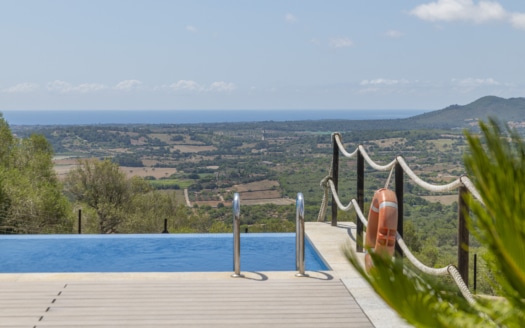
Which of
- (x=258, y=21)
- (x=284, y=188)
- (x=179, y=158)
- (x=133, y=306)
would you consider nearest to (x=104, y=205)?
(x=284, y=188)

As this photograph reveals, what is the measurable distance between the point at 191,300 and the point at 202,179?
26607 millimetres

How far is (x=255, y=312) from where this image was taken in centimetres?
497

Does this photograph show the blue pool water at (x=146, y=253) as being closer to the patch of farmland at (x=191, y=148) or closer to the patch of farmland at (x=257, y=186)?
the patch of farmland at (x=257, y=186)

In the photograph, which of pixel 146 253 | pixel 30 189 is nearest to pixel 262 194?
pixel 30 189

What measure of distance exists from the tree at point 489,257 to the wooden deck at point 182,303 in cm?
294

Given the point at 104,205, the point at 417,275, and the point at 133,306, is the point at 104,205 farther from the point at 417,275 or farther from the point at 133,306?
A: the point at 417,275

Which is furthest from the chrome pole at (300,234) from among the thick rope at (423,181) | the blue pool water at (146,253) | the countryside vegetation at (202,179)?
the blue pool water at (146,253)

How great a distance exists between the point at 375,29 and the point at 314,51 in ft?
63.5

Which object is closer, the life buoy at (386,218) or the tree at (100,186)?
the life buoy at (386,218)

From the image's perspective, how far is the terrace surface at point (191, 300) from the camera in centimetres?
479

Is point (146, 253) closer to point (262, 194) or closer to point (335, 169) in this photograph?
point (335, 169)

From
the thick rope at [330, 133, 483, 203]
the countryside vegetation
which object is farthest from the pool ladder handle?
the countryside vegetation

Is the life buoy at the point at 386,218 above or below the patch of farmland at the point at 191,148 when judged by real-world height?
above

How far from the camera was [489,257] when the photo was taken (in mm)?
1901
